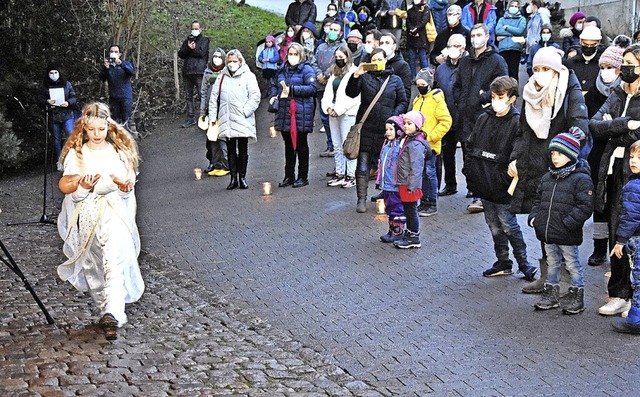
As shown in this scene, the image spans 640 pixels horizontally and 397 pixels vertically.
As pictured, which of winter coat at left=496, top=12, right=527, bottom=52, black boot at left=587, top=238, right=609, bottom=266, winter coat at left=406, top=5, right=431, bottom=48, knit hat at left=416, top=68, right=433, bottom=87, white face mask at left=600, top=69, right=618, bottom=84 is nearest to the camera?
black boot at left=587, top=238, right=609, bottom=266

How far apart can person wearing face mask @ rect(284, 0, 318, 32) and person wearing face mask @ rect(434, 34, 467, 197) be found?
9.73m

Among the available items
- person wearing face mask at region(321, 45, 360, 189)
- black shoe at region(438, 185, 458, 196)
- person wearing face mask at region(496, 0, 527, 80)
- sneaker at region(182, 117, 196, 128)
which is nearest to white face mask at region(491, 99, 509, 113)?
black shoe at region(438, 185, 458, 196)

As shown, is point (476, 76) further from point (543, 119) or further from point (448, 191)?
point (543, 119)

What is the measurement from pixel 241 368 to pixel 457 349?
164cm

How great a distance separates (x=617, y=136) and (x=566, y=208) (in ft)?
3.44

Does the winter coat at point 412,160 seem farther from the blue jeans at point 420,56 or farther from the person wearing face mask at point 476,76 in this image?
the blue jeans at point 420,56

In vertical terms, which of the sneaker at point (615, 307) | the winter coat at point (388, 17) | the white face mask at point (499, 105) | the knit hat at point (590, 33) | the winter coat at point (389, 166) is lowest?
the sneaker at point (615, 307)

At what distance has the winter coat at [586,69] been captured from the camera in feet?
39.4

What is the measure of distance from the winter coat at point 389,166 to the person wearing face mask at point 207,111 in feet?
18.1

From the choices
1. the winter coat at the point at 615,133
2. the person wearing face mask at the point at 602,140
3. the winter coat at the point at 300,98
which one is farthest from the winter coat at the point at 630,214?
the winter coat at the point at 300,98

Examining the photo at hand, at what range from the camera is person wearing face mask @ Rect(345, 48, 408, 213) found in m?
13.9

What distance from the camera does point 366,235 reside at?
1260cm

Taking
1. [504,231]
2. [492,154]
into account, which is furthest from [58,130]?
[504,231]

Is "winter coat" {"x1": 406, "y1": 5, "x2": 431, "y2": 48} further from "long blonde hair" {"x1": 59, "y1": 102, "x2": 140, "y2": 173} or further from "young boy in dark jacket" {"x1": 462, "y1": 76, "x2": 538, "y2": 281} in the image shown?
"long blonde hair" {"x1": 59, "y1": 102, "x2": 140, "y2": 173}
